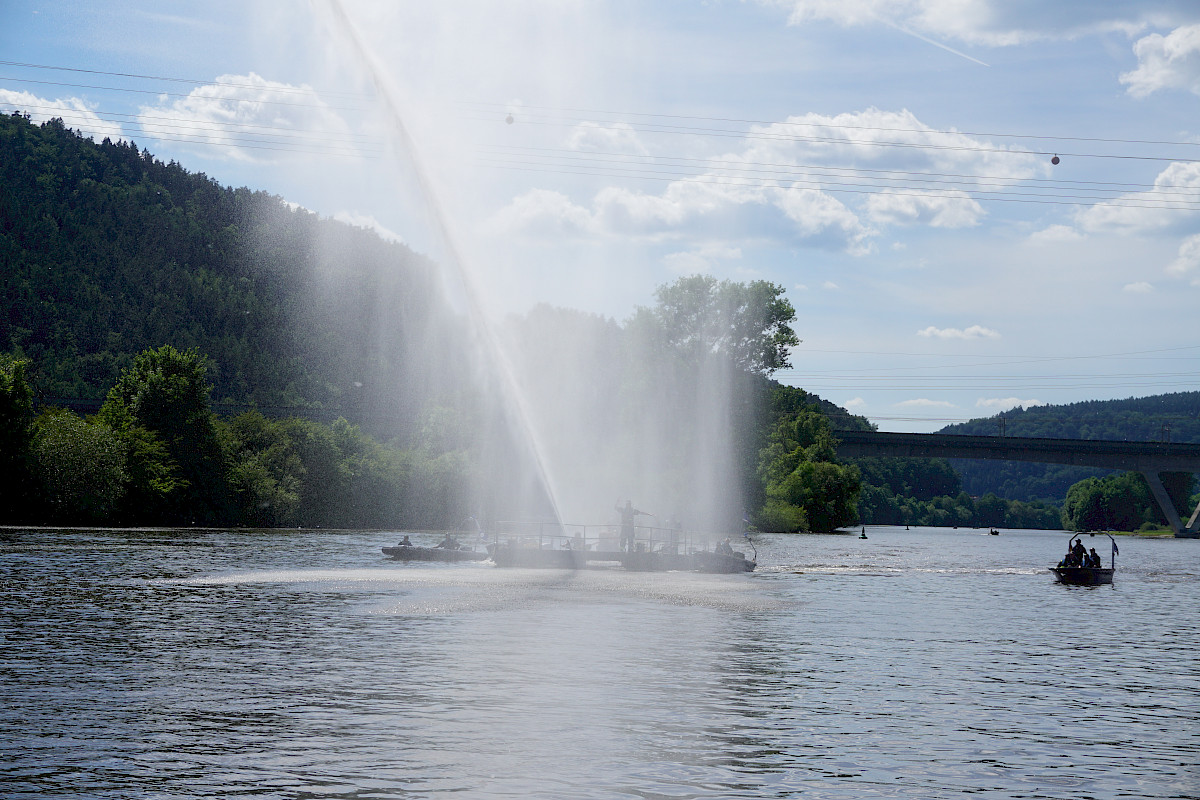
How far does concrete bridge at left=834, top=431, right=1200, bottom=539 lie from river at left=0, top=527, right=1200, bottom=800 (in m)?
128

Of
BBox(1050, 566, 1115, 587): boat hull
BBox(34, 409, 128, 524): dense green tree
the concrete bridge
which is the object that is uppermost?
the concrete bridge

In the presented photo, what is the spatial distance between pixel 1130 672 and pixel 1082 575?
4018cm

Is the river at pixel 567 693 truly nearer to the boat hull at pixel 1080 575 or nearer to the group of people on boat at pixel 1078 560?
the boat hull at pixel 1080 575

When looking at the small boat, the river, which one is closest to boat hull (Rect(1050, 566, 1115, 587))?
the small boat

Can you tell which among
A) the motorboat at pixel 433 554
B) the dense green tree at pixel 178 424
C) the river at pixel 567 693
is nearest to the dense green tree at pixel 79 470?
the dense green tree at pixel 178 424

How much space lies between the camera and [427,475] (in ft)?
452

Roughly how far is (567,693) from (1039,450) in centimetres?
16498

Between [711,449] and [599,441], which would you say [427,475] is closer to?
[599,441]

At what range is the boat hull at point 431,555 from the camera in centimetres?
7094

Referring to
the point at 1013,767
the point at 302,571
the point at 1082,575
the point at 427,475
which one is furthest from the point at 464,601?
the point at 427,475

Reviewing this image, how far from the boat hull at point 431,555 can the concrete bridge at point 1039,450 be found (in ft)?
371

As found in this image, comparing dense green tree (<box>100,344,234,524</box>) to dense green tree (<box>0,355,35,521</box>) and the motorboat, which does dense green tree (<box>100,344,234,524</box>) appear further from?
the motorboat

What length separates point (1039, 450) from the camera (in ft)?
578

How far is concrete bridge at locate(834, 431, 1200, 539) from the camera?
176m
